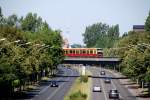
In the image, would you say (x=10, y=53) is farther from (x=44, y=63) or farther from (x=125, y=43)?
(x=125, y=43)

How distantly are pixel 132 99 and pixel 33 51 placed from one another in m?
33.2

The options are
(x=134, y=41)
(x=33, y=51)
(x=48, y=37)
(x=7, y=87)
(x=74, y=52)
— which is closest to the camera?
(x=7, y=87)

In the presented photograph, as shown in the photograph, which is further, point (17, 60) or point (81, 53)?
point (81, 53)

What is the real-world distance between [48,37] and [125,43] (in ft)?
67.1

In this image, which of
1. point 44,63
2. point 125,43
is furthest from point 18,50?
point 125,43

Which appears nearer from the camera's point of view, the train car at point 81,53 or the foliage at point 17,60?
the foliage at point 17,60

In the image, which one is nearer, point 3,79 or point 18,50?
point 3,79

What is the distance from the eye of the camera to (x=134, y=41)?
159 meters

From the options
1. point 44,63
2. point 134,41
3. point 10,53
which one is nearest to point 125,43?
point 134,41

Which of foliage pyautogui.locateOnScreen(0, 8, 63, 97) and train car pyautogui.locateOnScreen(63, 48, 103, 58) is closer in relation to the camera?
foliage pyautogui.locateOnScreen(0, 8, 63, 97)

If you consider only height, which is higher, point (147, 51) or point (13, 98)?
point (147, 51)

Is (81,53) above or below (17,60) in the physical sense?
above

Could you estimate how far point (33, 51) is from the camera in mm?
126375

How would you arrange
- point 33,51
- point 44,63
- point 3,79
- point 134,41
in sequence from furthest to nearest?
point 134,41
point 44,63
point 33,51
point 3,79
